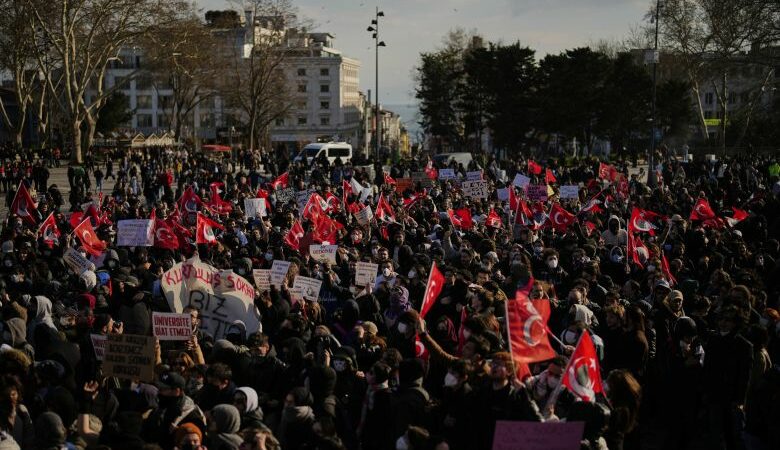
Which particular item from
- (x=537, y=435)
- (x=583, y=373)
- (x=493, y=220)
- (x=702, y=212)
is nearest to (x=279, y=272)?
(x=583, y=373)

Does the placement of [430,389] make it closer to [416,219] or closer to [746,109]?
[416,219]

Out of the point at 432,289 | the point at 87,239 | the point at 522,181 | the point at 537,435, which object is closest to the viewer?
the point at 537,435

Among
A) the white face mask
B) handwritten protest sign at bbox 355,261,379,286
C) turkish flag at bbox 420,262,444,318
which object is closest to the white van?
handwritten protest sign at bbox 355,261,379,286

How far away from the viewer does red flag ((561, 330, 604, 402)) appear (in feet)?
22.8

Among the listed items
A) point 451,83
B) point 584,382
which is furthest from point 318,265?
point 451,83

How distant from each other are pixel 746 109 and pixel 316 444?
58497mm

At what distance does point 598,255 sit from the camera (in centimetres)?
1434

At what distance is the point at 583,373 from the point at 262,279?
5.55 m

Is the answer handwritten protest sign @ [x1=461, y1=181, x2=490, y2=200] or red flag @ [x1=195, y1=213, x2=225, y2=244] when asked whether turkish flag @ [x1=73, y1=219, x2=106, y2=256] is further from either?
handwritten protest sign @ [x1=461, y1=181, x2=490, y2=200]

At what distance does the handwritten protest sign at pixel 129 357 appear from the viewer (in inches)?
307

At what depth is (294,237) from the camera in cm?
1650

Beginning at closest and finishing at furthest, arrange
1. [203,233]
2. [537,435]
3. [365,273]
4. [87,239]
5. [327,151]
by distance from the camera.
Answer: [537,435] < [365,273] < [87,239] < [203,233] < [327,151]

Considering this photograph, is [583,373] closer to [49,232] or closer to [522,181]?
[49,232]

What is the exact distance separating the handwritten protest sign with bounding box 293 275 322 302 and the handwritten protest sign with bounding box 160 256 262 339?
0.62 m
